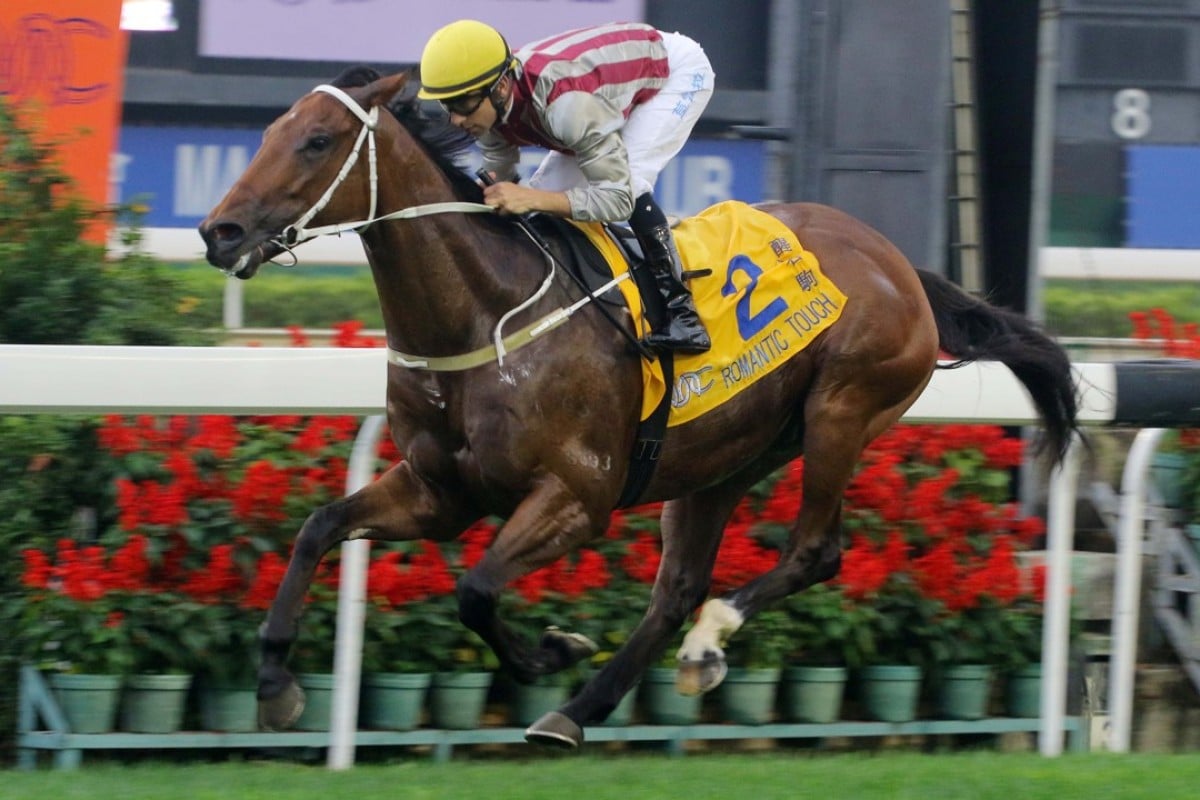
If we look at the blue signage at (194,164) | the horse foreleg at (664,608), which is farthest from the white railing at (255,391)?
the blue signage at (194,164)

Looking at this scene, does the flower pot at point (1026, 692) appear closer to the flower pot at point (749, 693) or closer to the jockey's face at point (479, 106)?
the flower pot at point (749, 693)

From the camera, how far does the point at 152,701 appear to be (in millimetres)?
4684

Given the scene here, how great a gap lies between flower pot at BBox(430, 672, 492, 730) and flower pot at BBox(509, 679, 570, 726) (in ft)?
0.40

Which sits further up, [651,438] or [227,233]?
[227,233]

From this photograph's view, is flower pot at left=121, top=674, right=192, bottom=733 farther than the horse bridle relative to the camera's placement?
Yes

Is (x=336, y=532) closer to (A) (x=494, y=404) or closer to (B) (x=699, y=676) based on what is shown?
(A) (x=494, y=404)

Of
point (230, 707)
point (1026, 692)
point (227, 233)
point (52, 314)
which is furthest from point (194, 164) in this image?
point (1026, 692)

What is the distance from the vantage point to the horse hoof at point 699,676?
4.48 metres

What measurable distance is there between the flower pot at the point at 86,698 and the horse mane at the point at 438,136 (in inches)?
59.5

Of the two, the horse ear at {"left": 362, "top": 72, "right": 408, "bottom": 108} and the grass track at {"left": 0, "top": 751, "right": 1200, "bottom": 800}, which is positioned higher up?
the horse ear at {"left": 362, "top": 72, "right": 408, "bottom": 108}

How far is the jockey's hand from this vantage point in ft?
14.0

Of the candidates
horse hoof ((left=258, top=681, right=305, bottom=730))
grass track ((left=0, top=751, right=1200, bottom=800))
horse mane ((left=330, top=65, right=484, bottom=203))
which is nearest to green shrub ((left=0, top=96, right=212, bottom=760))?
grass track ((left=0, top=751, right=1200, bottom=800))

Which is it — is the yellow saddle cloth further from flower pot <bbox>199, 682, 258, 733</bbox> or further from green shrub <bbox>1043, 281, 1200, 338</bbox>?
green shrub <bbox>1043, 281, 1200, 338</bbox>

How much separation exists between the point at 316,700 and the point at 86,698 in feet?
1.88
